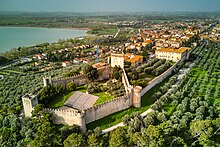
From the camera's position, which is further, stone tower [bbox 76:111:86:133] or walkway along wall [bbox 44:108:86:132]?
walkway along wall [bbox 44:108:86:132]

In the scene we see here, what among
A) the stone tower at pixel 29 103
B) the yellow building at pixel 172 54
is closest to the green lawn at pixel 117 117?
the stone tower at pixel 29 103

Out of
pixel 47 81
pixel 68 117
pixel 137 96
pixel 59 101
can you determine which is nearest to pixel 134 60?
pixel 137 96

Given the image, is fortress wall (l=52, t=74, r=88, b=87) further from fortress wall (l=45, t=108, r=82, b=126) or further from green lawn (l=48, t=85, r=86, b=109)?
fortress wall (l=45, t=108, r=82, b=126)

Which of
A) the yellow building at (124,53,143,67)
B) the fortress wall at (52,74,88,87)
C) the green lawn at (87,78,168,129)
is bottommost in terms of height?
the green lawn at (87,78,168,129)

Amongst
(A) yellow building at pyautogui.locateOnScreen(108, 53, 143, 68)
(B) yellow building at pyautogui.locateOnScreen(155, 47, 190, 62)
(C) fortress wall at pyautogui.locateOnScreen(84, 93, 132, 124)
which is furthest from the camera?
(B) yellow building at pyautogui.locateOnScreen(155, 47, 190, 62)

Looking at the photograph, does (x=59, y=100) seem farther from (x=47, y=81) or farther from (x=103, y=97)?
(x=103, y=97)

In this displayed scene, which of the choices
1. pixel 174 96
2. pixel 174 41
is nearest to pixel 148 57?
pixel 174 41

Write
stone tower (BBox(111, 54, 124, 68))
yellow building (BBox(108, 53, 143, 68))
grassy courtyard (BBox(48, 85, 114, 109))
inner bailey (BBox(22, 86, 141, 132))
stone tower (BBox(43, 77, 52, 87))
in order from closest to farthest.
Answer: inner bailey (BBox(22, 86, 141, 132)), grassy courtyard (BBox(48, 85, 114, 109)), stone tower (BBox(43, 77, 52, 87)), stone tower (BBox(111, 54, 124, 68)), yellow building (BBox(108, 53, 143, 68))

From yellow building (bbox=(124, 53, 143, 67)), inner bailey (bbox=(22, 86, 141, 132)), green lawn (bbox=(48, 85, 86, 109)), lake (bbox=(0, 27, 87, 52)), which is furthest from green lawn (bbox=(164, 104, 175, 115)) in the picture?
lake (bbox=(0, 27, 87, 52))
